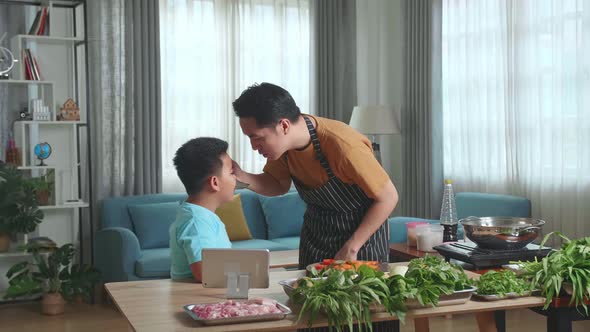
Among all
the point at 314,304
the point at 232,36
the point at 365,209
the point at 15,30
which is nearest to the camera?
the point at 314,304

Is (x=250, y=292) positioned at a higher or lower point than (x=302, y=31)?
lower

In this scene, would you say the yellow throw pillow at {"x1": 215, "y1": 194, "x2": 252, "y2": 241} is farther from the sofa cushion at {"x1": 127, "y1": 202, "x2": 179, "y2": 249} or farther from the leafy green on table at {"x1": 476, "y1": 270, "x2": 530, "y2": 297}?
the leafy green on table at {"x1": 476, "y1": 270, "x2": 530, "y2": 297}

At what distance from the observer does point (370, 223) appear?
8.07 ft

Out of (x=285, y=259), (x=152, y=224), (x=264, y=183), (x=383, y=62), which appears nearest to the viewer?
(x=264, y=183)

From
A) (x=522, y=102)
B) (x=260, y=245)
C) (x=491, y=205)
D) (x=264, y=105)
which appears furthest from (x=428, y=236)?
(x=264, y=105)

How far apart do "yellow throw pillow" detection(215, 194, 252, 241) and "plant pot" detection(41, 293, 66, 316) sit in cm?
129

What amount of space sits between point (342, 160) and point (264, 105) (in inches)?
12.6

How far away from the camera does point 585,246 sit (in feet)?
7.79

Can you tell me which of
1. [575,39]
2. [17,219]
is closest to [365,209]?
[575,39]

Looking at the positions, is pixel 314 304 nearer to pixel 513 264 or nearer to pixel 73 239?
pixel 513 264

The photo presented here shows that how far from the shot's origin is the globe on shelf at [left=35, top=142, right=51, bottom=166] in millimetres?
5523

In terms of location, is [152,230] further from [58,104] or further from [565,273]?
[565,273]

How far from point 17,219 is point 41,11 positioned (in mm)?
1525

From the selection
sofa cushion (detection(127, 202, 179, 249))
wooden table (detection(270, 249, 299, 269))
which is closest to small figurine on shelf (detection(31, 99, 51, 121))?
sofa cushion (detection(127, 202, 179, 249))
